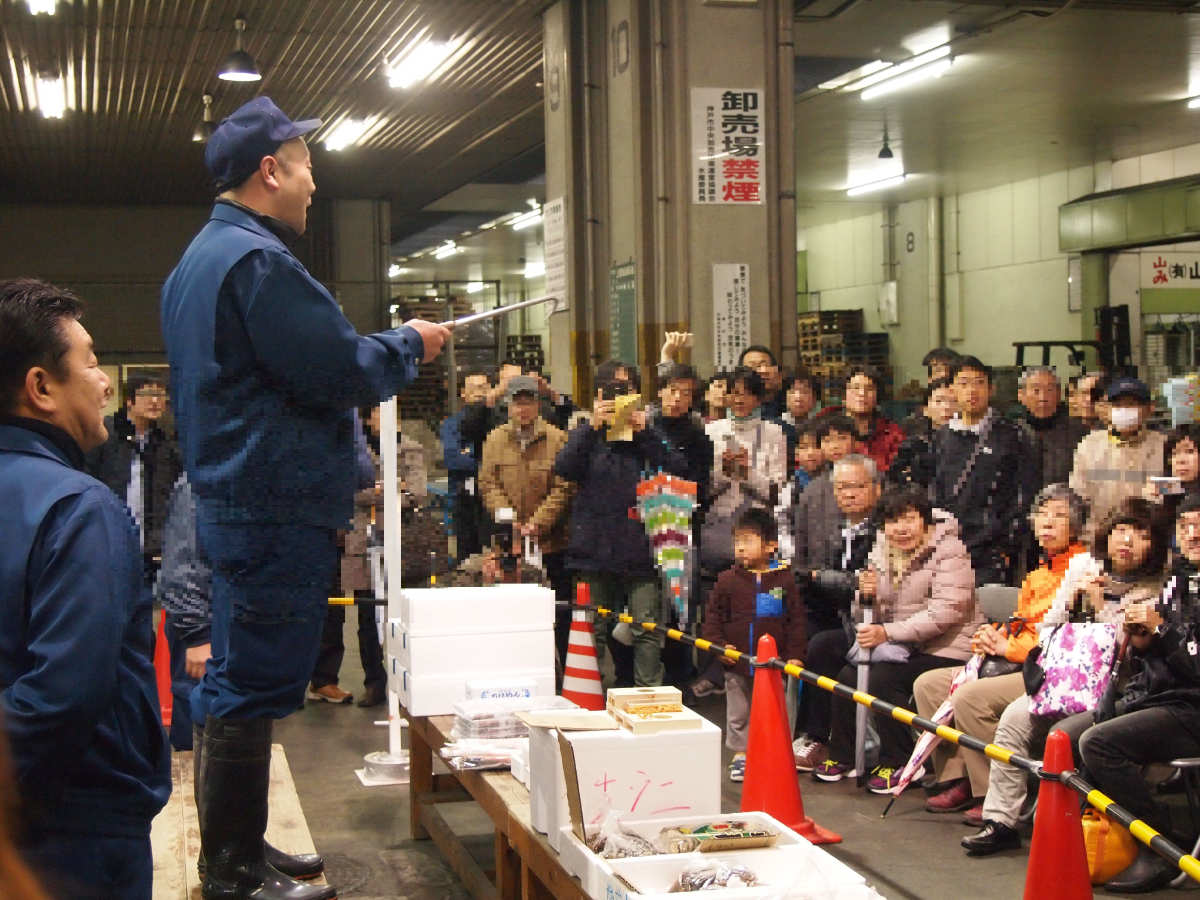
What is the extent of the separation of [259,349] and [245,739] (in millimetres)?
986

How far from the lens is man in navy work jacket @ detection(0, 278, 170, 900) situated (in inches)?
84.8

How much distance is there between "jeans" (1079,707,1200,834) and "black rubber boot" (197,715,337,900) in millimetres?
2879

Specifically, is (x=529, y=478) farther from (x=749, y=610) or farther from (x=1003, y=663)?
(x=1003, y=663)

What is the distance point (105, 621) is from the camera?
7.21 feet

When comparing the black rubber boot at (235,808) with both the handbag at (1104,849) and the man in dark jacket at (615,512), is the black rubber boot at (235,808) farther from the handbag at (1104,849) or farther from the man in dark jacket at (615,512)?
the man in dark jacket at (615,512)

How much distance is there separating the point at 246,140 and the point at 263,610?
46.4 inches

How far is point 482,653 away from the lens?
5.44m

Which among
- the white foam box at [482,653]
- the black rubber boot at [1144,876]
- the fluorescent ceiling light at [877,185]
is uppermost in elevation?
the fluorescent ceiling light at [877,185]

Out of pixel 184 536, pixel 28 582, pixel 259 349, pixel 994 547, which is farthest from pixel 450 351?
pixel 28 582

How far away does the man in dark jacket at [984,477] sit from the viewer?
727cm

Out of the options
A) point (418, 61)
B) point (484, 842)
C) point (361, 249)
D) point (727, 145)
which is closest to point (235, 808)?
point (484, 842)

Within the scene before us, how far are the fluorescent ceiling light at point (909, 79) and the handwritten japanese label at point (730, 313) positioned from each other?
594cm

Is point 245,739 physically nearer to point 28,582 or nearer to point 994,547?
point 28,582

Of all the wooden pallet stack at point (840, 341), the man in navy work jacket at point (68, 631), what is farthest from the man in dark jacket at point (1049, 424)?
the wooden pallet stack at point (840, 341)
